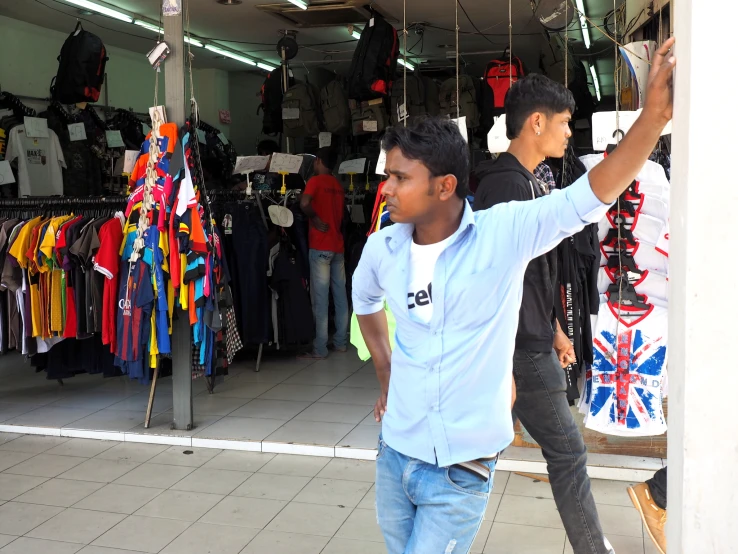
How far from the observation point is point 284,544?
3594 mm

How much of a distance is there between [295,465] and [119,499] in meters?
0.97

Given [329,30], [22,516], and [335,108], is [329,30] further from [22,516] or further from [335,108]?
[22,516]

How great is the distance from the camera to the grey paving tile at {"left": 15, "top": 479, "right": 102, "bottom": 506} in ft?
13.6

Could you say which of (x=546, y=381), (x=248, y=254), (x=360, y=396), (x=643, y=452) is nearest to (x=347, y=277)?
(x=248, y=254)

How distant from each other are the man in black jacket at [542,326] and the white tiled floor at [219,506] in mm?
631

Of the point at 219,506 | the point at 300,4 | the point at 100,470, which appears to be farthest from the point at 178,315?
the point at 300,4

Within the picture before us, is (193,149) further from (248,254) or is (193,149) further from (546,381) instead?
(546,381)

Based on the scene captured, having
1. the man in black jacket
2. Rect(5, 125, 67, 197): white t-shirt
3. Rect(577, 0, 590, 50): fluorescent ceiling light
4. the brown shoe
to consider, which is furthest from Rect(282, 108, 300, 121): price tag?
the brown shoe

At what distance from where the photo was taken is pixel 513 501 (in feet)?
13.1

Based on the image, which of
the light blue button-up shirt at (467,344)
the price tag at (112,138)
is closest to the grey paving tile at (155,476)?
the light blue button-up shirt at (467,344)

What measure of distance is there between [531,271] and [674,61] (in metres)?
1.35

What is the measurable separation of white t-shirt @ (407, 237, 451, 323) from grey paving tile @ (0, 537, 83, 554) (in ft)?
7.79

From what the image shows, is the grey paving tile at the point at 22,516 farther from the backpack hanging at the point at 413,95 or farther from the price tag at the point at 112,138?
the backpack hanging at the point at 413,95

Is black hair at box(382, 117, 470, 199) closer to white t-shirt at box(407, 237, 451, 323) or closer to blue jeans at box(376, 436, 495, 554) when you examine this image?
white t-shirt at box(407, 237, 451, 323)
